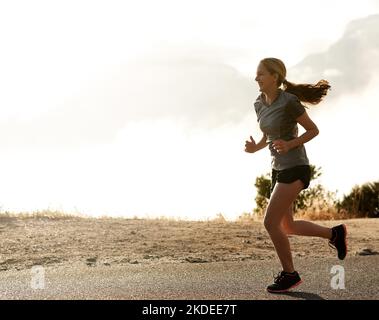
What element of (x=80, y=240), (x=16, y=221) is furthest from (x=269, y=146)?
(x=16, y=221)

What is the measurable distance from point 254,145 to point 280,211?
714 millimetres

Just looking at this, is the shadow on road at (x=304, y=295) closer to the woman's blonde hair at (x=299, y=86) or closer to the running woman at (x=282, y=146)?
the running woman at (x=282, y=146)

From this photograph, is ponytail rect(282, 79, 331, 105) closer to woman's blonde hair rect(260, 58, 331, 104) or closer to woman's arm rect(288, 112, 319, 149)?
woman's blonde hair rect(260, 58, 331, 104)

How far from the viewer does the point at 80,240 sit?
32.8ft

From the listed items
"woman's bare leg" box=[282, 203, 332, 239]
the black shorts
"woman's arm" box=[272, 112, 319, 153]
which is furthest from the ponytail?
"woman's bare leg" box=[282, 203, 332, 239]

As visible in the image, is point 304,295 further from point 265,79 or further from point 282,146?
point 265,79

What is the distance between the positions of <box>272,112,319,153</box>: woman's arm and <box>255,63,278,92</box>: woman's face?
38 centimetres

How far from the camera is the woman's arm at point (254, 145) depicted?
6.36 metres

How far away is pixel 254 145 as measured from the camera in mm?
6387

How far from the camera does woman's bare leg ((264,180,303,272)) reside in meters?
5.95

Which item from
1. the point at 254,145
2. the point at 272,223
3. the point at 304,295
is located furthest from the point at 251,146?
the point at 304,295

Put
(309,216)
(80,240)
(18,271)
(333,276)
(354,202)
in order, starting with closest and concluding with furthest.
Result: (333,276) → (18,271) → (80,240) → (309,216) → (354,202)
